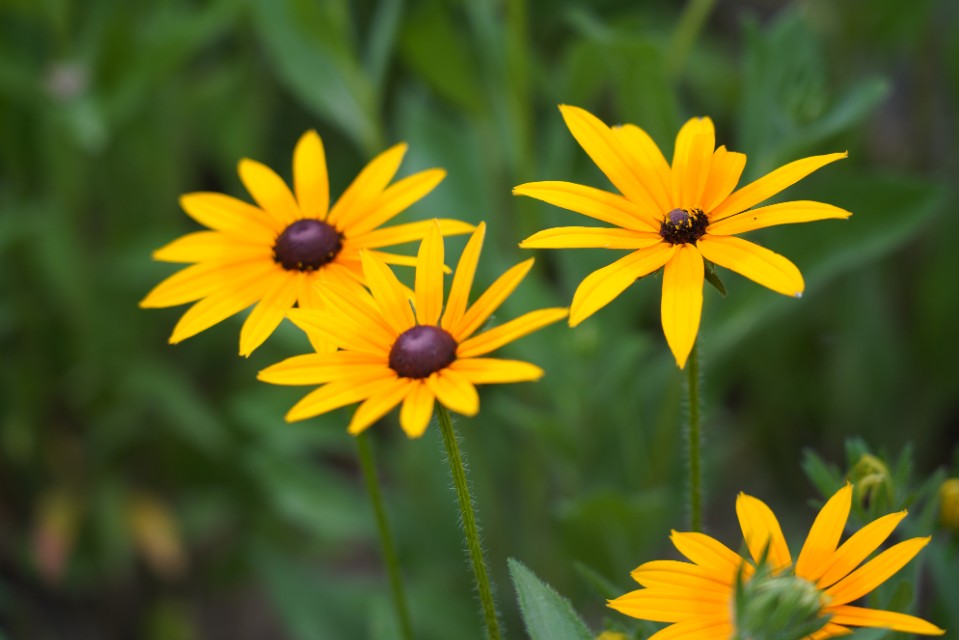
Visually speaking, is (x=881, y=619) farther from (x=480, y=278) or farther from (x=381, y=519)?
(x=480, y=278)

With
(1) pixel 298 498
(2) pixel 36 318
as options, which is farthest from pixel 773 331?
(2) pixel 36 318

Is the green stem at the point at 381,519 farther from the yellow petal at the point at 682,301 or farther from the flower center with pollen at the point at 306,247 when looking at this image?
the yellow petal at the point at 682,301

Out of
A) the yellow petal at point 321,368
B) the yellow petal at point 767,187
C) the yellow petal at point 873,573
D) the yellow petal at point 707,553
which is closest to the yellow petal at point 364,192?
the yellow petal at point 321,368

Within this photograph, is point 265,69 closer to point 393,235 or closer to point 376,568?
point 376,568

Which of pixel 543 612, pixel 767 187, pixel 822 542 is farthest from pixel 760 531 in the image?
pixel 767 187

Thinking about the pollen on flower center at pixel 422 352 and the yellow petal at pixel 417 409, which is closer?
the yellow petal at pixel 417 409
